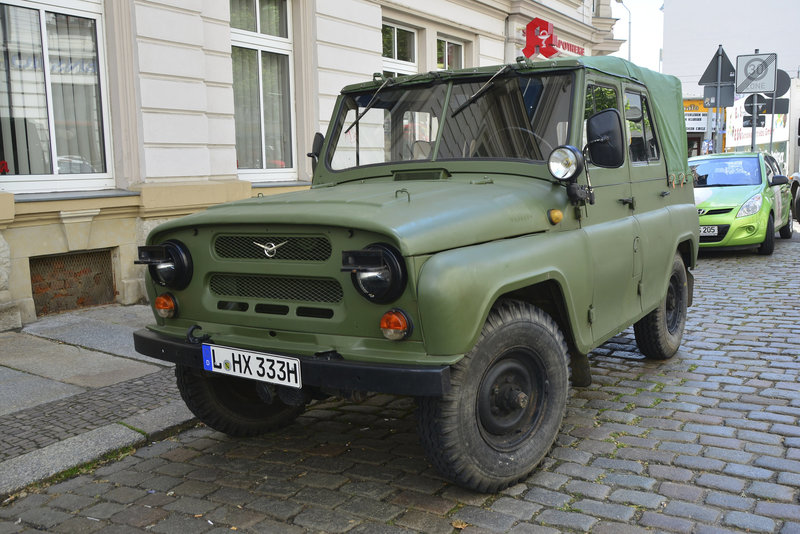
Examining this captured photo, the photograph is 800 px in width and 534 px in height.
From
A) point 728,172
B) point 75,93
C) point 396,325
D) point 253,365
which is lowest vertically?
point 253,365

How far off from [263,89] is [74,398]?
628 centimetres

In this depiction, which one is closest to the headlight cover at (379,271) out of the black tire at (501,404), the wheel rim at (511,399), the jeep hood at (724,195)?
the black tire at (501,404)

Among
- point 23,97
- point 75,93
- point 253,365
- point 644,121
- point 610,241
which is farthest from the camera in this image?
point 75,93

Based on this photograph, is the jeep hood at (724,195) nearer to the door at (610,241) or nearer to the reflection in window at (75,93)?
the door at (610,241)

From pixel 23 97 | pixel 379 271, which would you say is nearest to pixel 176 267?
pixel 379 271

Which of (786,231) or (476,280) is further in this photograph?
(786,231)

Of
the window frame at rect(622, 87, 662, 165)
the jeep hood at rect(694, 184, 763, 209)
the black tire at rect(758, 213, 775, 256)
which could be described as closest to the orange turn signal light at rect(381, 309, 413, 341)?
the window frame at rect(622, 87, 662, 165)

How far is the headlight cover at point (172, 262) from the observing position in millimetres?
3828

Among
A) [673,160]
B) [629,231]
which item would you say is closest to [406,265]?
[629,231]

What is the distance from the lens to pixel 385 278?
3.16 metres

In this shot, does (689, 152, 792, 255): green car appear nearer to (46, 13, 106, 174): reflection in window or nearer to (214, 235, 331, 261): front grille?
(46, 13, 106, 174): reflection in window

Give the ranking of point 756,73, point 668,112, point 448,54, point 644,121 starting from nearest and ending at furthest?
point 644,121, point 668,112, point 756,73, point 448,54

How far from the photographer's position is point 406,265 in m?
3.14

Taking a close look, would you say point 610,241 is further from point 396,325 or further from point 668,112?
point 668,112
